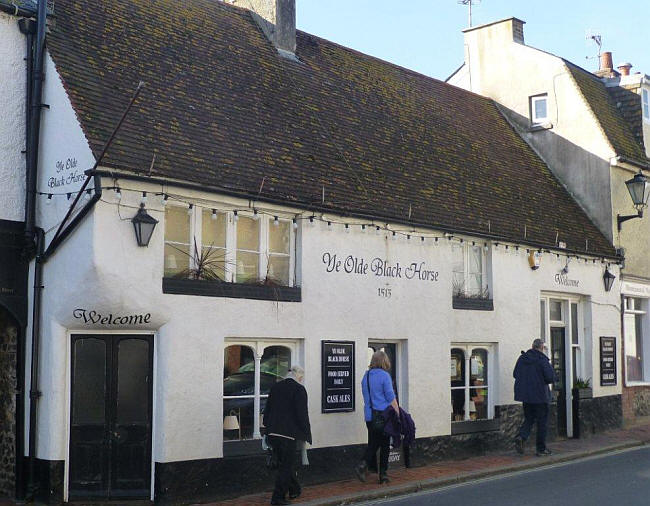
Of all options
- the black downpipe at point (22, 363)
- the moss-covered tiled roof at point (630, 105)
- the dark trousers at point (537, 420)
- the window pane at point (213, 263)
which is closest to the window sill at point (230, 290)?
the window pane at point (213, 263)

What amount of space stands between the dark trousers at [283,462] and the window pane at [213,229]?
112 inches

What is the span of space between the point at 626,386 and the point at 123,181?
13.8 meters

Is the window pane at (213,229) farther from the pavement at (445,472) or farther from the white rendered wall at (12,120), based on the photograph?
the pavement at (445,472)

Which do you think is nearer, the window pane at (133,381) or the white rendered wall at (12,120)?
the window pane at (133,381)

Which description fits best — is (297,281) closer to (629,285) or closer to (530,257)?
(530,257)

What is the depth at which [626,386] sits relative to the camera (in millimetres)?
20516

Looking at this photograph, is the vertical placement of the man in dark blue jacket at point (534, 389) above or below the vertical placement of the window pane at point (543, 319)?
below

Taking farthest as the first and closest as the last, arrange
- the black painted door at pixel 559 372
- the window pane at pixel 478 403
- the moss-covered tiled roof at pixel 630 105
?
the moss-covered tiled roof at pixel 630 105
the black painted door at pixel 559 372
the window pane at pixel 478 403

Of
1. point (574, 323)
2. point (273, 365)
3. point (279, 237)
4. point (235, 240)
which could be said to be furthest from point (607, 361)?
point (235, 240)

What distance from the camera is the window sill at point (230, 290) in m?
11.7

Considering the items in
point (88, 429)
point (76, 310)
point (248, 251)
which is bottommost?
point (88, 429)

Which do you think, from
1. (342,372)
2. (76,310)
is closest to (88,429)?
(76,310)

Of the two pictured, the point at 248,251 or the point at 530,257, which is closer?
the point at 248,251

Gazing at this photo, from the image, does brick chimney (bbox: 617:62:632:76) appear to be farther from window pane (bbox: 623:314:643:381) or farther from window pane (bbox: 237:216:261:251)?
window pane (bbox: 237:216:261:251)
